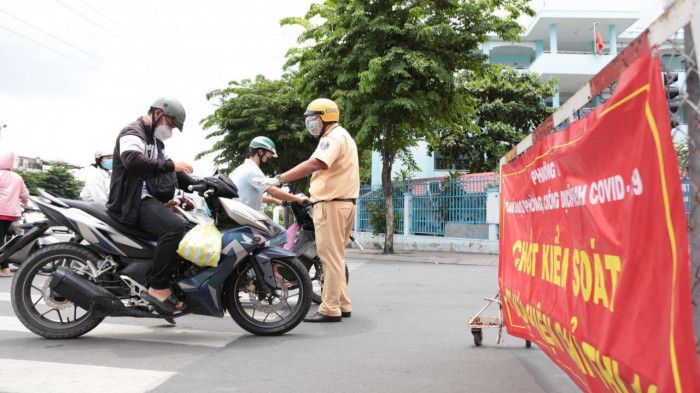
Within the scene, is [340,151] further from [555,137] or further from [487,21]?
[487,21]

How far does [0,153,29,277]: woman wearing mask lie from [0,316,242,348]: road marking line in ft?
12.9

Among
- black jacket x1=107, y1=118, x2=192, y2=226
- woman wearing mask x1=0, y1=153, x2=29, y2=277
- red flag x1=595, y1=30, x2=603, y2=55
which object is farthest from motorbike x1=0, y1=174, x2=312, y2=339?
red flag x1=595, y1=30, x2=603, y2=55

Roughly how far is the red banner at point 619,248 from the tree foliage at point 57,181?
2421 inches

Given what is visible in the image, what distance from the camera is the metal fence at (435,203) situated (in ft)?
57.0

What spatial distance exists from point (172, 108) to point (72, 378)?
200 centimetres

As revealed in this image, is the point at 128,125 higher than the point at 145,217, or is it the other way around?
the point at 128,125

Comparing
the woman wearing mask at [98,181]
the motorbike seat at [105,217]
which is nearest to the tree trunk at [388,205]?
the woman wearing mask at [98,181]

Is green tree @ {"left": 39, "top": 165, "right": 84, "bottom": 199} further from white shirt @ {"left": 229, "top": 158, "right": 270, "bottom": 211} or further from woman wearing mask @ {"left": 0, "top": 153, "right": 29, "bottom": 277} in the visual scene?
white shirt @ {"left": 229, "top": 158, "right": 270, "bottom": 211}

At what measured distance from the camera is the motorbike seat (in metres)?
4.74

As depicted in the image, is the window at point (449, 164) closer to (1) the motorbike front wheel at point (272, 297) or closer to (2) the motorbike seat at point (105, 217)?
(1) the motorbike front wheel at point (272, 297)

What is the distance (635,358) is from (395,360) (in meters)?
2.65

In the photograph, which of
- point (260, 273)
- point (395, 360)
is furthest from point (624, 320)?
point (260, 273)

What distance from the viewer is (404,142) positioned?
17156 millimetres

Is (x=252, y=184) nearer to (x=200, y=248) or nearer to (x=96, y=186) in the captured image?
(x=200, y=248)
